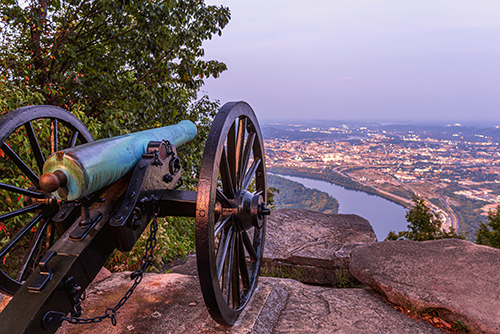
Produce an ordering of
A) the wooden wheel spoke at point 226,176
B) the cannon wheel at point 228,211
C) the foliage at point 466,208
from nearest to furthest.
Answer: the cannon wheel at point 228,211, the wooden wheel spoke at point 226,176, the foliage at point 466,208

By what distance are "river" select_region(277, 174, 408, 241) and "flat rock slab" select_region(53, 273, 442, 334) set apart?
50.1ft

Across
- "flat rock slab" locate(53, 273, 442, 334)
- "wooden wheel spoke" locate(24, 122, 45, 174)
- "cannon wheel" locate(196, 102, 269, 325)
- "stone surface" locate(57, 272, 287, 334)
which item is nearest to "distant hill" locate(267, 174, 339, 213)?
"flat rock slab" locate(53, 273, 442, 334)

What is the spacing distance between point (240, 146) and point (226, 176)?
0.38m

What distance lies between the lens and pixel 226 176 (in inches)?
91.6

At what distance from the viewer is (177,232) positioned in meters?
5.97

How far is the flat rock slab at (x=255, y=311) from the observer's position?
2.45 metres

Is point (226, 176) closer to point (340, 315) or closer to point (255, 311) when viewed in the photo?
point (255, 311)

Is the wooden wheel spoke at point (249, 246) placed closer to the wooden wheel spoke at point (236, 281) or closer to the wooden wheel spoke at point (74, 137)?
the wooden wheel spoke at point (236, 281)

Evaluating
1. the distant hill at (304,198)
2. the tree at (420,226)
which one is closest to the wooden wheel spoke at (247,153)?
the tree at (420,226)

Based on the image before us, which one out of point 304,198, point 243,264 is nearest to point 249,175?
point 243,264

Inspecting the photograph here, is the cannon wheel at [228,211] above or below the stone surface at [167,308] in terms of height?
above

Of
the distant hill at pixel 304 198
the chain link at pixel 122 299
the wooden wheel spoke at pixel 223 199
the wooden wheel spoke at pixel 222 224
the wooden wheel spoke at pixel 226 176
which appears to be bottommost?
the distant hill at pixel 304 198

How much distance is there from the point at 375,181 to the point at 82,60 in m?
18.4

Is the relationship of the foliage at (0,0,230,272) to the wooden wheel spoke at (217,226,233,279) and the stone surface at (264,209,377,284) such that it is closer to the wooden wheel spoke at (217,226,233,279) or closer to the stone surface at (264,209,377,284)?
the stone surface at (264,209,377,284)
